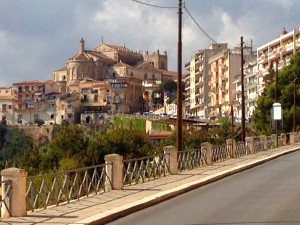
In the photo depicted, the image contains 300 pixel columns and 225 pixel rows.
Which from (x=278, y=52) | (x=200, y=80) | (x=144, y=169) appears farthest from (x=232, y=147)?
(x=200, y=80)

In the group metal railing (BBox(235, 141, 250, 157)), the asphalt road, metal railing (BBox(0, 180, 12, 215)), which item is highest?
metal railing (BBox(235, 141, 250, 157))

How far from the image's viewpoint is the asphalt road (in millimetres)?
15258

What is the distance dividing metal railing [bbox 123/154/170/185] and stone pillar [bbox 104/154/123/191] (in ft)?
3.91

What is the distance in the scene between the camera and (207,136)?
64.4m

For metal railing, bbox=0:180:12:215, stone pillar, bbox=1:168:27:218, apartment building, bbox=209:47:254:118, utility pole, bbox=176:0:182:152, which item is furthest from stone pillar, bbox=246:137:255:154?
apartment building, bbox=209:47:254:118

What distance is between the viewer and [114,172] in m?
22.4

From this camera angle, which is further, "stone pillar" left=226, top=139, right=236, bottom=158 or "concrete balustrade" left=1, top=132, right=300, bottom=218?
"stone pillar" left=226, top=139, right=236, bottom=158

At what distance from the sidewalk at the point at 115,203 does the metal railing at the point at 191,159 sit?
2599 millimetres

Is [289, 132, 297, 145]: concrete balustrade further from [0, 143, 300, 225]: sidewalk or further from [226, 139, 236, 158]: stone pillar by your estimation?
[0, 143, 300, 225]: sidewalk

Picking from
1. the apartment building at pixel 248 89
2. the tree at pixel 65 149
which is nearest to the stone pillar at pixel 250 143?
the tree at pixel 65 149

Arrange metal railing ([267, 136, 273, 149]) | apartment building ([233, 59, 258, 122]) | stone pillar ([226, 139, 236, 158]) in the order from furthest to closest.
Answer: apartment building ([233, 59, 258, 122]), metal railing ([267, 136, 273, 149]), stone pillar ([226, 139, 236, 158])

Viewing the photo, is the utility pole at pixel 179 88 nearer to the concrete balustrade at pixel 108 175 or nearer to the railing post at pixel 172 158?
the concrete balustrade at pixel 108 175

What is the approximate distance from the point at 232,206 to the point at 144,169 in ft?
26.4

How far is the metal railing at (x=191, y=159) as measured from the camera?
31.5 metres
